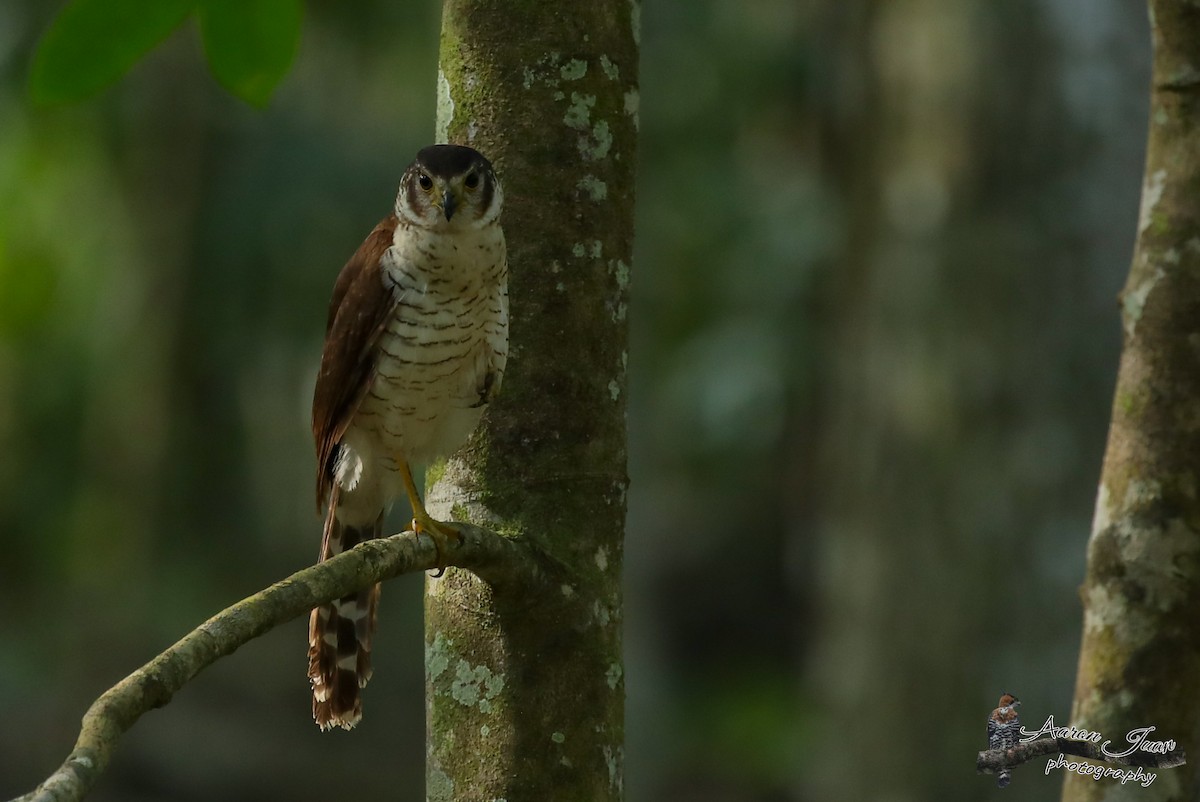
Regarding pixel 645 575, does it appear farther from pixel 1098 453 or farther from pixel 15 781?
pixel 1098 453

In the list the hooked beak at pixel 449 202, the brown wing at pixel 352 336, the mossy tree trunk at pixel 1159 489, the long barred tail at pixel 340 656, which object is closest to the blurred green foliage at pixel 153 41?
Answer: the hooked beak at pixel 449 202

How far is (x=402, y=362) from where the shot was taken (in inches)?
137

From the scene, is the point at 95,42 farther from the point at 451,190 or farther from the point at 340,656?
the point at 340,656

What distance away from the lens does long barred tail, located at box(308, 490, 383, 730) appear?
3.72 meters

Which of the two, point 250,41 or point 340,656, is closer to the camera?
point 250,41

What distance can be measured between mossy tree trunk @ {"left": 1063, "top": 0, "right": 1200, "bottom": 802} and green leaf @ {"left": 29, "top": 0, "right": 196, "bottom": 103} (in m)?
2.12

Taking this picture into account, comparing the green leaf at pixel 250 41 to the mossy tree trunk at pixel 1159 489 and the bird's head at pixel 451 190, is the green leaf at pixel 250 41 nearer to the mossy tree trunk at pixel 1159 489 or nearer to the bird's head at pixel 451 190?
the bird's head at pixel 451 190

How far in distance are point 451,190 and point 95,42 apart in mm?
1097

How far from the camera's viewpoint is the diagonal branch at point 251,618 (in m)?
1.75

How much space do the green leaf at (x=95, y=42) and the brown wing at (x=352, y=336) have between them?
1.33 metres

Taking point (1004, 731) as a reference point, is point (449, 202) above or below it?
above

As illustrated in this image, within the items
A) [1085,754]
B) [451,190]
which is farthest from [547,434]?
[1085,754]

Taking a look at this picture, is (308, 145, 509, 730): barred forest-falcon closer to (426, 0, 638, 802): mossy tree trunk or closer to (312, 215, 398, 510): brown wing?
(312, 215, 398, 510): brown wing

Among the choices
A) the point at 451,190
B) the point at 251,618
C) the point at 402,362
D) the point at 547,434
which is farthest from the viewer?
the point at 402,362
